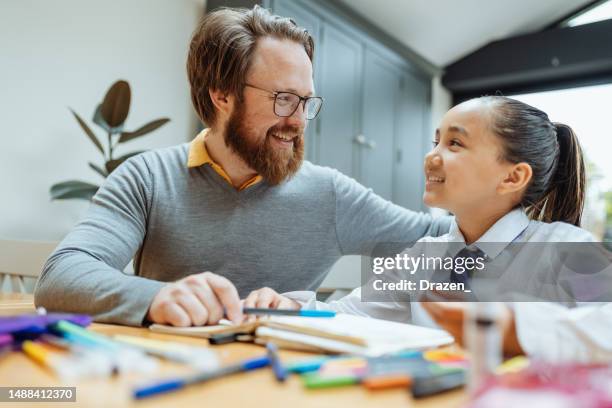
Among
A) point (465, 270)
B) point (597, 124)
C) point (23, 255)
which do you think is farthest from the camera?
point (597, 124)

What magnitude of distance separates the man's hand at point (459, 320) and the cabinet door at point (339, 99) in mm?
2774

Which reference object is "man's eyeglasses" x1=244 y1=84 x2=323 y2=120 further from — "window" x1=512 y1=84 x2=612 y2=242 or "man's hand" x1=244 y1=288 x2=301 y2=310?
"window" x1=512 y1=84 x2=612 y2=242

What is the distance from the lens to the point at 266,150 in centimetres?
133

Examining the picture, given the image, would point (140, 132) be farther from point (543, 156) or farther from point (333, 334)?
point (333, 334)

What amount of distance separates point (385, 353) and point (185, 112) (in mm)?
2580

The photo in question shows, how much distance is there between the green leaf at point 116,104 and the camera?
2.16m

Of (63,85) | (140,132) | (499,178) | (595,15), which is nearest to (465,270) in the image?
(499,178)

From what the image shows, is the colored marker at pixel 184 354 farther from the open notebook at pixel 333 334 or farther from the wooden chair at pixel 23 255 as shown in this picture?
the wooden chair at pixel 23 255

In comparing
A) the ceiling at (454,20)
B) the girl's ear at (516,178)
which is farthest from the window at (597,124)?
the girl's ear at (516,178)

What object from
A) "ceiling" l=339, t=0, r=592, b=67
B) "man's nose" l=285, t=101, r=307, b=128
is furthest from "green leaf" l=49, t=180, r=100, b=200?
"ceiling" l=339, t=0, r=592, b=67

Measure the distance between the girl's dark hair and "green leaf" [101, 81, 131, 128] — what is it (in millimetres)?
1548

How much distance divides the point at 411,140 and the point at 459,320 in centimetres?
406

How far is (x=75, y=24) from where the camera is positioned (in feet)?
8.06

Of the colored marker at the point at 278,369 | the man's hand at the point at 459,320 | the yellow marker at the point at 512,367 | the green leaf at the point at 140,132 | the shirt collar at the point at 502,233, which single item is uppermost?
the green leaf at the point at 140,132
